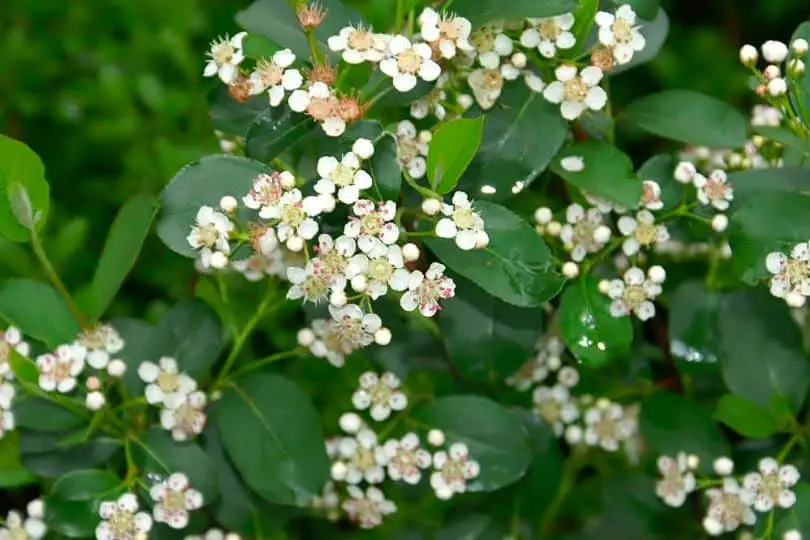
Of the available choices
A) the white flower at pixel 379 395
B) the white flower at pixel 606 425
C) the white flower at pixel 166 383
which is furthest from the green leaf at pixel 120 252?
the white flower at pixel 606 425

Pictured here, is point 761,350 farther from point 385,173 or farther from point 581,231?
point 385,173

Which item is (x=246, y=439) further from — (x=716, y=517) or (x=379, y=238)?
(x=716, y=517)

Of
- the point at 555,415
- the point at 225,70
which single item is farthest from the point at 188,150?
the point at 555,415

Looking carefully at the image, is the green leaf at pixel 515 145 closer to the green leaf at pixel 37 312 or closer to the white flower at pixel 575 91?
the white flower at pixel 575 91

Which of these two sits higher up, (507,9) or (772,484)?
(507,9)

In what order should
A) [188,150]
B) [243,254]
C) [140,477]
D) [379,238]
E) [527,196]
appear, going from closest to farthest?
[379,238]
[243,254]
[140,477]
[527,196]
[188,150]

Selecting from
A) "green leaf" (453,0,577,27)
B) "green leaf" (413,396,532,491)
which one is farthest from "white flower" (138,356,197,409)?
"green leaf" (453,0,577,27)

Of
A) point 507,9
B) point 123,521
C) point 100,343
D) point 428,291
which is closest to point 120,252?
point 100,343
